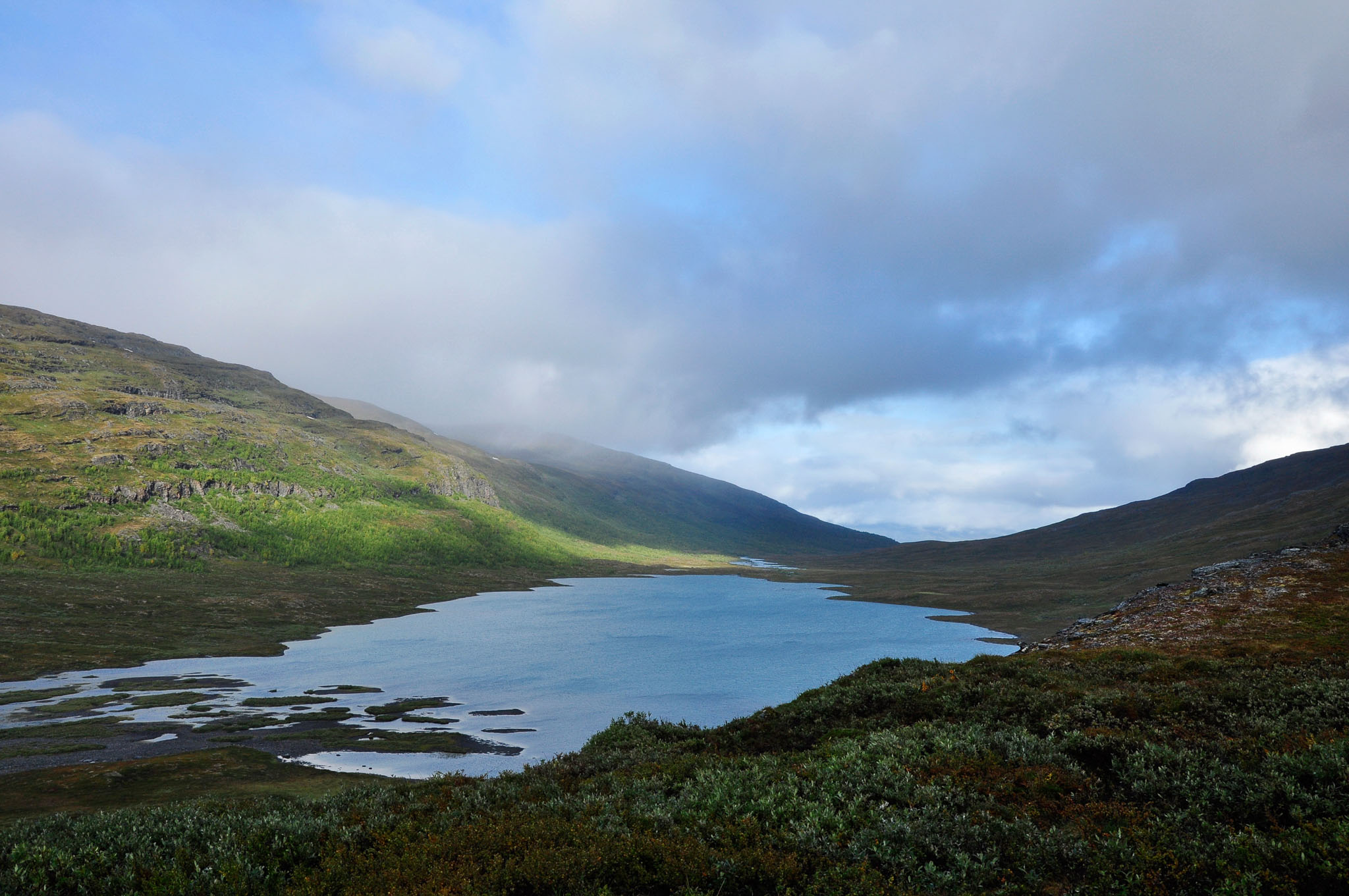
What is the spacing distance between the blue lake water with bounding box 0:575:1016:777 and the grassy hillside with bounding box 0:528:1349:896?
2818cm

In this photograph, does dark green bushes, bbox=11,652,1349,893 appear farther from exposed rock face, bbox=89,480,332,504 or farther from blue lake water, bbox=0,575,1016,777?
exposed rock face, bbox=89,480,332,504

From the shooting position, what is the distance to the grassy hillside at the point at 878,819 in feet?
32.4

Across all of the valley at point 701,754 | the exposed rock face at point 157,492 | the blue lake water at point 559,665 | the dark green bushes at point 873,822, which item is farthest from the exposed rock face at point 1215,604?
the exposed rock face at point 157,492

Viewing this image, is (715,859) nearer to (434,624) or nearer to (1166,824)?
(1166,824)

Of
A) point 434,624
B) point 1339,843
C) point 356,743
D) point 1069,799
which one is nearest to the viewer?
point 1339,843

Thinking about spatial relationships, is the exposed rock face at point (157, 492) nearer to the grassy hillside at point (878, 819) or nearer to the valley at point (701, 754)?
the valley at point (701, 754)

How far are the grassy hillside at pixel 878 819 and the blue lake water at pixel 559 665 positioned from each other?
28179 mm

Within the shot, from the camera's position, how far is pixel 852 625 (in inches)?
4651

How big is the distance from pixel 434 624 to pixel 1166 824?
401ft

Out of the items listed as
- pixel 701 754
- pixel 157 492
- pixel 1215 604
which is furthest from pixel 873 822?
pixel 157 492

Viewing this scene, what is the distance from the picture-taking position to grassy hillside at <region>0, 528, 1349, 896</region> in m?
9.88

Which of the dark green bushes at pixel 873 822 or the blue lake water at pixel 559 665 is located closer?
the dark green bushes at pixel 873 822

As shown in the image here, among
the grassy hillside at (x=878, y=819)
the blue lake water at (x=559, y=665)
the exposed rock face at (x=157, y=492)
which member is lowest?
the blue lake water at (x=559, y=665)

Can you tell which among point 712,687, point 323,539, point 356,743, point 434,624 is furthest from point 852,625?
point 323,539
